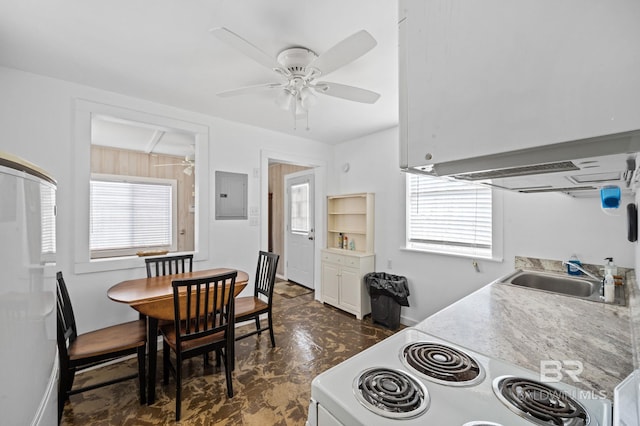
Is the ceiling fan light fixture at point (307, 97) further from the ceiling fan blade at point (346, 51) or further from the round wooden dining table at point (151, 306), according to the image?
the round wooden dining table at point (151, 306)

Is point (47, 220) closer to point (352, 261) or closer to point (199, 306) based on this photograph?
point (199, 306)

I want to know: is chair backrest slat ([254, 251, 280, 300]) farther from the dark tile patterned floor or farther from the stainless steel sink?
the stainless steel sink

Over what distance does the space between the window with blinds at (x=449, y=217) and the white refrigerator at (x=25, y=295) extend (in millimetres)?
2720

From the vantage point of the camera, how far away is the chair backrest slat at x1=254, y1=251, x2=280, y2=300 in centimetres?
273

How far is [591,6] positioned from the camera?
43 cm

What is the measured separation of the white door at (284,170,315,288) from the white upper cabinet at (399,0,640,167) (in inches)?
159

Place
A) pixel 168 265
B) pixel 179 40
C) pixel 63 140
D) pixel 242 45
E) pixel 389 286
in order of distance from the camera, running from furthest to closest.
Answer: pixel 389 286 < pixel 168 265 < pixel 63 140 < pixel 179 40 < pixel 242 45

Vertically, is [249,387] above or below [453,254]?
below

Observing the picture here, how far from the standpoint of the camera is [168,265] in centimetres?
272

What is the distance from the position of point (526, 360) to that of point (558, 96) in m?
0.97

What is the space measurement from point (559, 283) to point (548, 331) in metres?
1.23

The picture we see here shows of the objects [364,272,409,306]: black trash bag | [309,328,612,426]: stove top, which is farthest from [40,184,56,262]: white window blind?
[364,272,409,306]: black trash bag

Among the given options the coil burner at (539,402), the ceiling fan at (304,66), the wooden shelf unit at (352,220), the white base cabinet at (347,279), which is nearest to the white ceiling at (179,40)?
the ceiling fan at (304,66)

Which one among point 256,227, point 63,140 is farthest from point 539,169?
point 63,140
